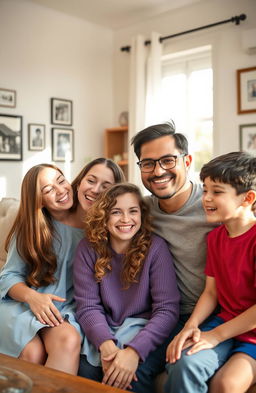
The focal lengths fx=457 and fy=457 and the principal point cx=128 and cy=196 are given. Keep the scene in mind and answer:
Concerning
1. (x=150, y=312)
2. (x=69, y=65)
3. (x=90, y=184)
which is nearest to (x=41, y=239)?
(x=90, y=184)

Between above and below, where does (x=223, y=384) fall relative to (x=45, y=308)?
below

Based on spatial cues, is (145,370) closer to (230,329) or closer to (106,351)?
(106,351)

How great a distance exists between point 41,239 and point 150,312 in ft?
1.77

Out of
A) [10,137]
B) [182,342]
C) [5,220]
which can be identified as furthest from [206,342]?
[10,137]

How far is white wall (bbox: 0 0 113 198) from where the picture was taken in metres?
4.75

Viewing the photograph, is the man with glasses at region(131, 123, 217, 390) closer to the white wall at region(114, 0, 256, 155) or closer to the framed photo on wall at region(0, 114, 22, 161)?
the white wall at region(114, 0, 256, 155)

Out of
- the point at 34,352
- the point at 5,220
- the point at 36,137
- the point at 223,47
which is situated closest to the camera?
the point at 34,352

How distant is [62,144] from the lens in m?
5.18

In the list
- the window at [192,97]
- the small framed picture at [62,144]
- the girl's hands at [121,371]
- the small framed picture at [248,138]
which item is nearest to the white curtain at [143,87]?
the window at [192,97]

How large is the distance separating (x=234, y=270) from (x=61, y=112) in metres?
4.01

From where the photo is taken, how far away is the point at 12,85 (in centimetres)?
476

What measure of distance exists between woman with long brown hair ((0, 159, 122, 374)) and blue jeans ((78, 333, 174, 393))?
48 millimetres

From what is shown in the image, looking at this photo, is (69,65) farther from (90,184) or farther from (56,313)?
(56,313)

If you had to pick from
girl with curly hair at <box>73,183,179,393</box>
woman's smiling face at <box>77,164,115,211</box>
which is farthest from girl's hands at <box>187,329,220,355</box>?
woman's smiling face at <box>77,164,115,211</box>
